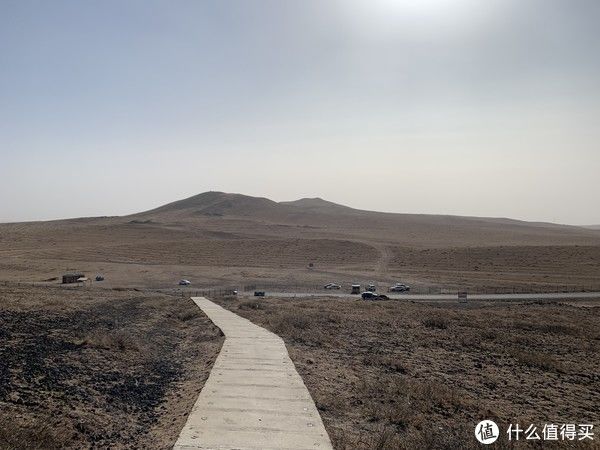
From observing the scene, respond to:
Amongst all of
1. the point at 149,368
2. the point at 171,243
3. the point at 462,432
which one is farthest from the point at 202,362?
the point at 171,243

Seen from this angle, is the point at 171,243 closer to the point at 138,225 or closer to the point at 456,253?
the point at 138,225

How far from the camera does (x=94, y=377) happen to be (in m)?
10.3

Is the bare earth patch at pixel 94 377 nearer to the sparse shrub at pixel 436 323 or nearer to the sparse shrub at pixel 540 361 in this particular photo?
the sparse shrub at pixel 540 361

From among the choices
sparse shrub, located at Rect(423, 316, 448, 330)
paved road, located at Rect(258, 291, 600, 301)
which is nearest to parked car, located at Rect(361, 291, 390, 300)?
paved road, located at Rect(258, 291, 600, 301)

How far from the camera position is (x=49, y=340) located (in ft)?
42.8

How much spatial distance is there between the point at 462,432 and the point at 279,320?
11.4 metres

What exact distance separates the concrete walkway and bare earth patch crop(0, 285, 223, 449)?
395 millimetres

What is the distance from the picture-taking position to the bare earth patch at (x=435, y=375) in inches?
338

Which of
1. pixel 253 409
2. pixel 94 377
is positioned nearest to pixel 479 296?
pixel 94 377

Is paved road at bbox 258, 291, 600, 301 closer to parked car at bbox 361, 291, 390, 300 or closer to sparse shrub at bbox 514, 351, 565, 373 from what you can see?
parked car at bbox 361, 291, 390, 300

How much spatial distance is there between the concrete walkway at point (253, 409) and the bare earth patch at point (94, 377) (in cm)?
40

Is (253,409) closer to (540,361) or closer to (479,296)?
(540,361)

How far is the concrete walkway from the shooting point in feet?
22.8

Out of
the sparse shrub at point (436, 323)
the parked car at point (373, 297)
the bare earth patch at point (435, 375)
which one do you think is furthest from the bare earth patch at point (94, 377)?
the parked car at point (373, 297)
